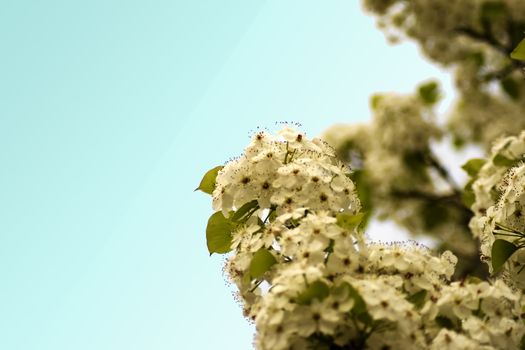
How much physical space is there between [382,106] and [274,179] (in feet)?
31.0

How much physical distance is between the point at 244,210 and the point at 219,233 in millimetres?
331

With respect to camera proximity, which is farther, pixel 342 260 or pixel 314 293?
pixel 342 260

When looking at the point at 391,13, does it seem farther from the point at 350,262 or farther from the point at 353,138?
the point at 350,262

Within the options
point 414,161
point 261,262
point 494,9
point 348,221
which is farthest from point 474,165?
point 494,9

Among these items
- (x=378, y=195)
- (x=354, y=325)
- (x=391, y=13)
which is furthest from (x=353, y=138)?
(x=354, y=325)

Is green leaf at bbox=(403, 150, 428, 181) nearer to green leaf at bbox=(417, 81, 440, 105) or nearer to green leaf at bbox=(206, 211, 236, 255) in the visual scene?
green leaf at bbox=(417, 81, 440, 105)

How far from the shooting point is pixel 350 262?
288cm

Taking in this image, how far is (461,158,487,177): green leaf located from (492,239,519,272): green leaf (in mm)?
2079

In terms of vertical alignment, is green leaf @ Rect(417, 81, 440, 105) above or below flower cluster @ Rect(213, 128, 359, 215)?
above

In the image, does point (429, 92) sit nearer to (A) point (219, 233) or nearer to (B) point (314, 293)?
(A) point (219, 233)

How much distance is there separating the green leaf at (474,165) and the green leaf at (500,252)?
2.08 meters

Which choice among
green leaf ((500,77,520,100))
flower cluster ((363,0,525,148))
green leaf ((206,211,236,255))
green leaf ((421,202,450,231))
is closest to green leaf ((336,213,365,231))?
green leaf ((206,211,236,255))

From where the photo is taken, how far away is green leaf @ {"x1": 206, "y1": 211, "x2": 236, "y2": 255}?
12.5 ft

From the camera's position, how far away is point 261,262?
10.3 ft
